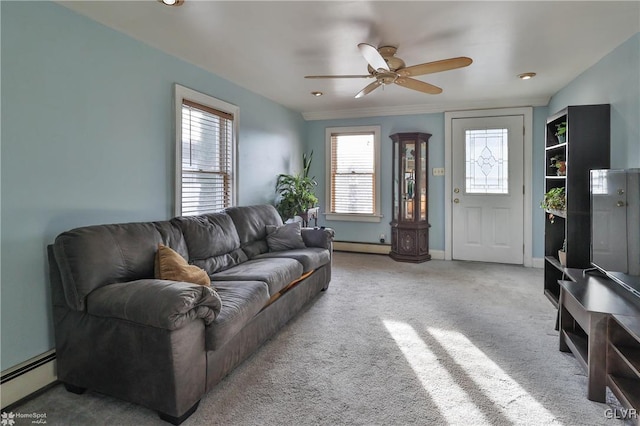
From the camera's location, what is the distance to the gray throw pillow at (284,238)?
12.5 feet

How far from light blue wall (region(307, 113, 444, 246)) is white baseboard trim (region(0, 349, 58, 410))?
4.48 meters

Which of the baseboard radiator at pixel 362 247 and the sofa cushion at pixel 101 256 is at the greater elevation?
the sofa cushion at pixel 101 256

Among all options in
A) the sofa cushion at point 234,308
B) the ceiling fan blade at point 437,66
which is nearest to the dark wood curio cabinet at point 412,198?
the ceiling fan blade at point 437,66

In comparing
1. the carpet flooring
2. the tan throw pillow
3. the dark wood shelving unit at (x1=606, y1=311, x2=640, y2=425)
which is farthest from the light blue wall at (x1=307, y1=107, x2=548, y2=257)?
the tan throw pillow

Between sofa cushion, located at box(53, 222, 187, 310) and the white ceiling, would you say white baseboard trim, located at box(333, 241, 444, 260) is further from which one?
sofa cushion, located at box(53, 222, 187, 310)

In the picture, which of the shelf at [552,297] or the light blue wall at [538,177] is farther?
the light blue wall at [538,177]

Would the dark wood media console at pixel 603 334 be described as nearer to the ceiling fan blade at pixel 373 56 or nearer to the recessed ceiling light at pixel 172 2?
the ceiling fan blade at pixel 373 56

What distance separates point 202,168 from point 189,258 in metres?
1.16

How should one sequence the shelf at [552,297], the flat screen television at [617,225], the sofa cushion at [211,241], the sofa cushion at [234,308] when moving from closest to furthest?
the sofa cushion at [234,308] < the flat screen television at [617,225] < the sofa cushion at [211,241] < the shelf at [552,297]

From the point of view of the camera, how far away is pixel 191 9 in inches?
92.6

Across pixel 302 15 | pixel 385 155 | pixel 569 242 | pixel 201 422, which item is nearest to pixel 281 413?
pixel 201 422

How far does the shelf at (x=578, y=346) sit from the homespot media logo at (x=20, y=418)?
3.00 metres

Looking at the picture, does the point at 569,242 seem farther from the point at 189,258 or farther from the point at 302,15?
the point at 189,258

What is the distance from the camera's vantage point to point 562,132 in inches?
132
